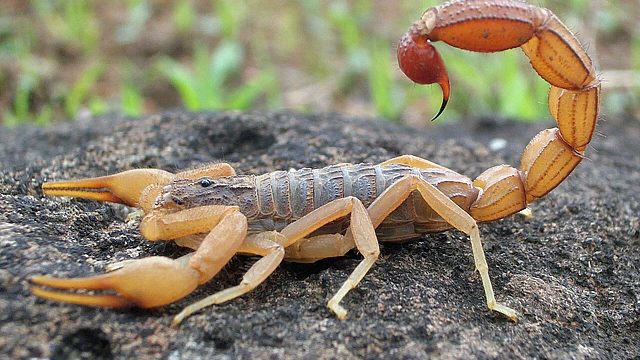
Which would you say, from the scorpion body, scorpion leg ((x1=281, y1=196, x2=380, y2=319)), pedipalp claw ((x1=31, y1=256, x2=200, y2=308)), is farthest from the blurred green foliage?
pedipalp claw ((x1=31, y1=256, x2=200, y2=308))

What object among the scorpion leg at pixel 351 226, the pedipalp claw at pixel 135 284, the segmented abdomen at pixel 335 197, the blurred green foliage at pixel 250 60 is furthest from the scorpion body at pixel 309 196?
the blurred green foliage at pixel 250 60

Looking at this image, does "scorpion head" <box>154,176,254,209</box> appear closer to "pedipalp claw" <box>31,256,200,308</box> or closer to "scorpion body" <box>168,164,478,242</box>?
"scorpion body" <box>168,164,478,242</box>

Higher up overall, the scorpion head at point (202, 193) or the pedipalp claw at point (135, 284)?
the scorpion head at point (202, 193)

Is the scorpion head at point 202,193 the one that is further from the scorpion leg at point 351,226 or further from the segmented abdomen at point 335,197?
the scorpion leg at point 351,226

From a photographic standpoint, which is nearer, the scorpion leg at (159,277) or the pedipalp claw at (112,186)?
the scorpion leg at (159,277)

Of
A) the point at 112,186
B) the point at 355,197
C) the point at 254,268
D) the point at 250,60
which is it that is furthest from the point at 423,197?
the point at 250,60

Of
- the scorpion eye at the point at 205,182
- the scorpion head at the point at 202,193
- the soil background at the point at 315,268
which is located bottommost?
the soil background at the point at 315,268

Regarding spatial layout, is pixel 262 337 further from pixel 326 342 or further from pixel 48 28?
pixel 48 28
